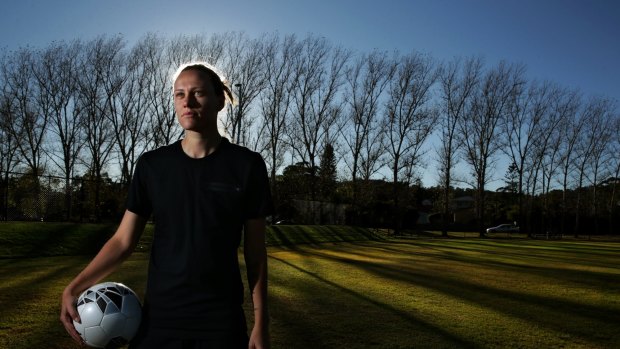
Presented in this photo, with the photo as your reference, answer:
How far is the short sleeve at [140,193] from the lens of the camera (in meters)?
2.07

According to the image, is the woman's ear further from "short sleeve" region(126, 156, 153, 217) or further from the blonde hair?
"short sleeve" region(126, 156, 153, 217)

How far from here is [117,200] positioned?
82.0 ft

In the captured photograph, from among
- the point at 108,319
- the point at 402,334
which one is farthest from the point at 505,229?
the point at 108,319

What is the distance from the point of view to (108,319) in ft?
7.70

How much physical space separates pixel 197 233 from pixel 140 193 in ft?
1.19

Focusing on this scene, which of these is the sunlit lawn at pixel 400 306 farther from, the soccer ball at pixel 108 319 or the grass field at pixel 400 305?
the soccer ball at pixel 108 319

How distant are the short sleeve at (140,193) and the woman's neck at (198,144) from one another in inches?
8.3

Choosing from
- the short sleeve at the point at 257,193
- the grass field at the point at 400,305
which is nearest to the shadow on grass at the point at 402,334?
the grass field at the point at 400,305

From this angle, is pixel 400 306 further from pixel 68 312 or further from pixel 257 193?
pixel 68 312

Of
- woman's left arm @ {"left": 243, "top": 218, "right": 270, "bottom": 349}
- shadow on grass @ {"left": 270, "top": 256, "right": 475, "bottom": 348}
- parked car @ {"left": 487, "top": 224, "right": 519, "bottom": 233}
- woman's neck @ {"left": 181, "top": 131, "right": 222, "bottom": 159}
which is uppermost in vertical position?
woman's neck @ {"left": 181, "top": 131, "right": 222, "bottom": 159}

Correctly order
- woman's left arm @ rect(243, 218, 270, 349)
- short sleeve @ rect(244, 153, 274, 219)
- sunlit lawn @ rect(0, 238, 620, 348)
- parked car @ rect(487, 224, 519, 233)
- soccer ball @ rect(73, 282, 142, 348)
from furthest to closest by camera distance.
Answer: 1. parked car @ rect(487, 224, 519, 233)
2. sunlit lawn @ rect(0, 238, 620, 348)
3. soccer ball @ rect(73, 282, 142, 348)
4. short sleeve @ rect(244, 153, 274, 219)
5. woman's left arm @ rect(243, 218, 270, 349)

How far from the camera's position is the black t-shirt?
75.2 inches

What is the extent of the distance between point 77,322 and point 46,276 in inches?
A: 369

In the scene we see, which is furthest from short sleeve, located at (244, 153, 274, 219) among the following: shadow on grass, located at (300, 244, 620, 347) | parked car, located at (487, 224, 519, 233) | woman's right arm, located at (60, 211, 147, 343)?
parked car, located at (487, 224, 519, 233)
